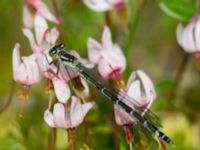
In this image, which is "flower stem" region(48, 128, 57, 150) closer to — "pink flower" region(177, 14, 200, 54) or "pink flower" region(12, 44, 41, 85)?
"pink flower" region(12, 44, 41, 85)

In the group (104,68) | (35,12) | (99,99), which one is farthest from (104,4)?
(99,99)

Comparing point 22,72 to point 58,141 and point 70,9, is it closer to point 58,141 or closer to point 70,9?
point 58,141

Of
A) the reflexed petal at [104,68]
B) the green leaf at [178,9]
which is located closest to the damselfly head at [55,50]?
the reflexed petal at [104,68]

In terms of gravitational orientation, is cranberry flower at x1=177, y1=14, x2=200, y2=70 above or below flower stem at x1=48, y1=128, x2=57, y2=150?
above

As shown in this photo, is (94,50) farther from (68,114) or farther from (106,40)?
(68,114)

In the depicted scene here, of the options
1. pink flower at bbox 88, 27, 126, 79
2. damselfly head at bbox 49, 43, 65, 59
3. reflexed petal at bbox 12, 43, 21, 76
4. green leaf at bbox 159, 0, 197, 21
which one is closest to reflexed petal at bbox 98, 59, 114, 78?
pink flower at bbox 88, 27, 126, 79

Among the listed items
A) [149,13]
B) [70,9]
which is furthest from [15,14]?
[149,13]
